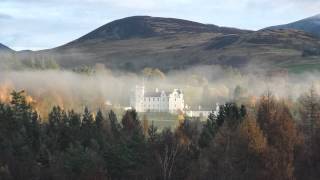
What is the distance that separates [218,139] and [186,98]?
127m

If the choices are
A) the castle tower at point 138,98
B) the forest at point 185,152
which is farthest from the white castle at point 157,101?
the forest at point 185,152

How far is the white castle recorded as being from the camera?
18988cm

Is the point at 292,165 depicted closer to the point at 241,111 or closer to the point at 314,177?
the point at 314,177

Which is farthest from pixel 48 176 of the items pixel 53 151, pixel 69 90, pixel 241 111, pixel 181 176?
pixel 69 90

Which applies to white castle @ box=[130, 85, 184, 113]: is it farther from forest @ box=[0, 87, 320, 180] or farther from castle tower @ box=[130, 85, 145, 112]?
forest @ box=[0, 87, 320, 180]

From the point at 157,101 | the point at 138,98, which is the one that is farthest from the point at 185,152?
the point at 157,101

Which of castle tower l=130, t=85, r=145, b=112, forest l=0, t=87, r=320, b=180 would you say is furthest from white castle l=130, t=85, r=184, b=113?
forest l=0, t=87, r=320, b=180

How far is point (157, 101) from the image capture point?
194 metres

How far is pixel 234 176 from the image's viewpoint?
61750 mm

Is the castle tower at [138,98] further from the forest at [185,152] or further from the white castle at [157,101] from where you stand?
the forest at [185,152]

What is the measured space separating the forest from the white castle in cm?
10305

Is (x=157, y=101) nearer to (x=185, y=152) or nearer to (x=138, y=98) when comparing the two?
(x=138, y=98)

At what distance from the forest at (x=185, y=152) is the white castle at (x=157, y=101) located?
10305cm

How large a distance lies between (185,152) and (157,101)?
122348mm
